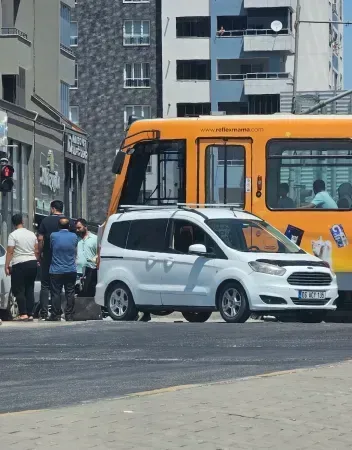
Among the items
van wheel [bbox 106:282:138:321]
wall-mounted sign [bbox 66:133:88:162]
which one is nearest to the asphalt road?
van wheel [bbox 106:282:138:321]

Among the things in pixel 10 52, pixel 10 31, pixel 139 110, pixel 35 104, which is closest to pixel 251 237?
pixel 10 52

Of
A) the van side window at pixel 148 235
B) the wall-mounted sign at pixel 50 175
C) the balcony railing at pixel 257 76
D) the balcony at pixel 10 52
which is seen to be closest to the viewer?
the van side window at pixel 148 235

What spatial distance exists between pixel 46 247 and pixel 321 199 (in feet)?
15.4

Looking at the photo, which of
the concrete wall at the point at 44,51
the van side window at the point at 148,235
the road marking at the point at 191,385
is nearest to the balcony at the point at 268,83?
the concrete wall at the point at 44,51

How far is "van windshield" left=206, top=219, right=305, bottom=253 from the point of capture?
24.1m

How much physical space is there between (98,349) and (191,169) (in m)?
8.90

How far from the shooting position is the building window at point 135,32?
289 feet

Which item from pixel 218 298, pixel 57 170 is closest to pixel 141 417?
pixel 218 298

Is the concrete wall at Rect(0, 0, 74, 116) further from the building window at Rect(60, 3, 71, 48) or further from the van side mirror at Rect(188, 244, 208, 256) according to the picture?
the van side mirror at Rect(188, 244, 208, 256)

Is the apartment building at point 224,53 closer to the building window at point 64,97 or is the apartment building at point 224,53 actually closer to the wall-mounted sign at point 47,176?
the building window at point 64,97

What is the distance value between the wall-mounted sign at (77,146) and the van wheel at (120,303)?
3162 centimetres

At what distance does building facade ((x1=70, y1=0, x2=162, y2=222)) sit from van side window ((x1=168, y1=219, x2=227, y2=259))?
62.1 meters

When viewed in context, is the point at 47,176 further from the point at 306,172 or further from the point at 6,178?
the point at 306,172

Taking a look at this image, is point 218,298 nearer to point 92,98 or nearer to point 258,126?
point 258,126
